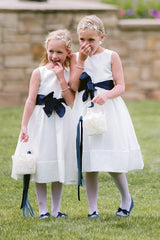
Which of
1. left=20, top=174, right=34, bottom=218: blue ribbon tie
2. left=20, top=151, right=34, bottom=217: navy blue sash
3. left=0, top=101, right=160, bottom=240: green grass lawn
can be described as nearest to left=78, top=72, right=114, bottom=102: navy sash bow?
left=20, top=151, right=34, bottom=217: navy blue sash

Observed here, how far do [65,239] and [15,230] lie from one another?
1.38ft

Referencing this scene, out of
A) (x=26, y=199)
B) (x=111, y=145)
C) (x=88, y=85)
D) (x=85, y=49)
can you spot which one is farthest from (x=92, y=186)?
(x=85, y=49)

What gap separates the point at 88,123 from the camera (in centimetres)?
430

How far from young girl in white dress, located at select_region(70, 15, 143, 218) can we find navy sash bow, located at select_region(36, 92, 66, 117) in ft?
0.35

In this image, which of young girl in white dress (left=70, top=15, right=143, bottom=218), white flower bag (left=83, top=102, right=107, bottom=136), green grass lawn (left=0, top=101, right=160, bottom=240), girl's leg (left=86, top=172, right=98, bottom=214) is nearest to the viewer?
green grass lawn (left=0, top=101, right=160, bottom=240)

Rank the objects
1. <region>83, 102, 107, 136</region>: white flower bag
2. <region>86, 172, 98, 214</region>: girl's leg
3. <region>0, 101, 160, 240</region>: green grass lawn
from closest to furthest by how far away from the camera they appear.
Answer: <region>0, 101, 160, 240</region>: green grass lawn, <region>83, 102, 107, 136</region>: white flower bag, <region>86, 172, 98, 214</region>: girl's leg

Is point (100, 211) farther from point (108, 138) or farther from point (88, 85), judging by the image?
point (88, 85)

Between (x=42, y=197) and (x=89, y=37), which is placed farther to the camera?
(x=42, y=197)

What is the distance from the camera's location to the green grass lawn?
4.16 metres

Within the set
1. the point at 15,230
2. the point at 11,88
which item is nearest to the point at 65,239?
the point at 15,230

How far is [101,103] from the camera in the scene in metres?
4.31

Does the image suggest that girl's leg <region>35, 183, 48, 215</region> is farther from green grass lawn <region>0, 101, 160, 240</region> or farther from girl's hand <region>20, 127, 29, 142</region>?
girl's hand <region>20, 127, 29, 142</region>

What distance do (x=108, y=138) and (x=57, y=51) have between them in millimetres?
677

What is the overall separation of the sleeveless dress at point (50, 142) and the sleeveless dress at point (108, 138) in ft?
0.38
